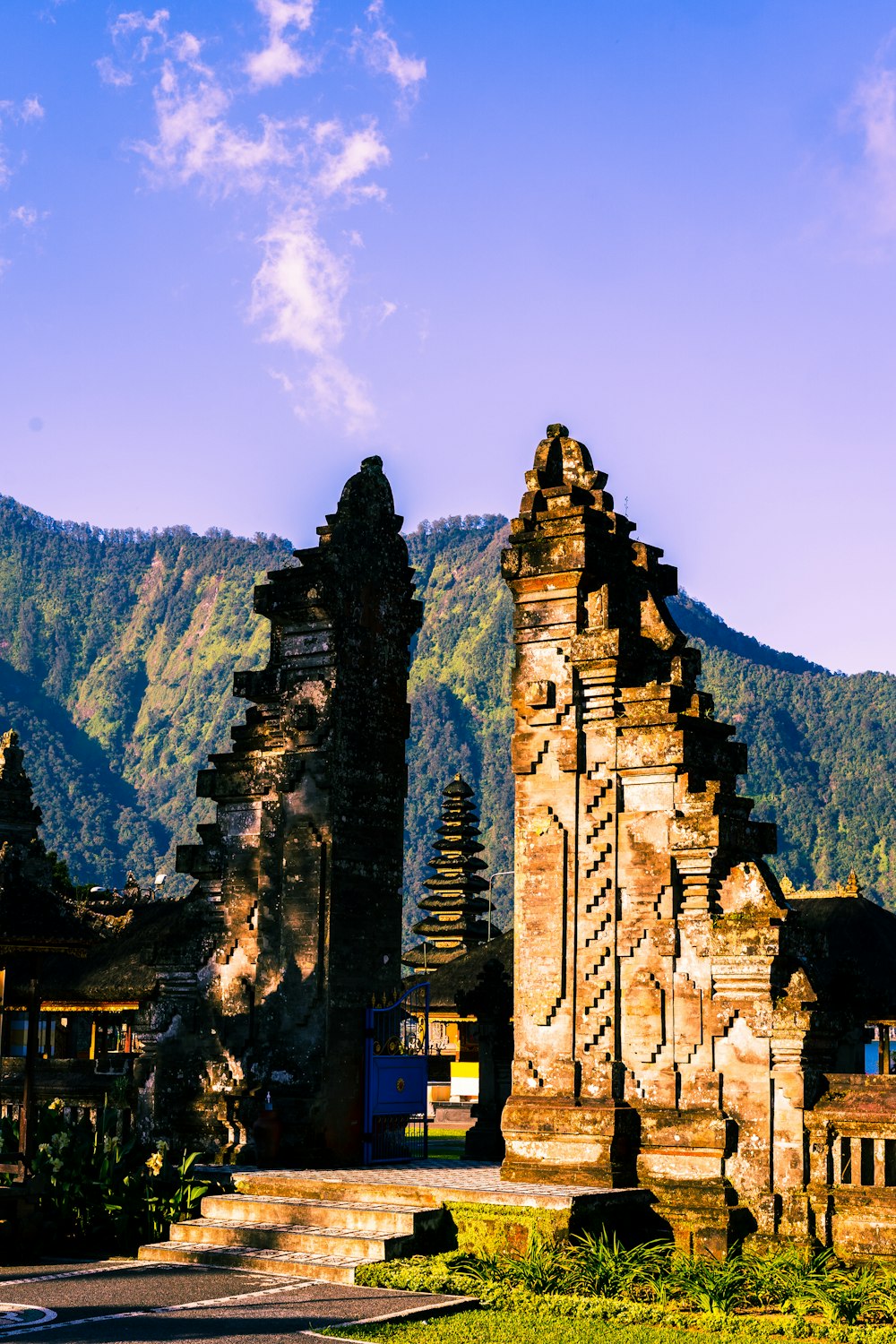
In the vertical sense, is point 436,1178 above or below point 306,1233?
above

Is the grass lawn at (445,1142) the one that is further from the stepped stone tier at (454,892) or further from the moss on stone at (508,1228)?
the stepped stone tier at (454,892)

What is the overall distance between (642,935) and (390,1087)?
3838 mm

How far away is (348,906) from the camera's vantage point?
17.3 metres

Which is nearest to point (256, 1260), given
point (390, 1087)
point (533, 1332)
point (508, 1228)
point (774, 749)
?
point (508, 1228)

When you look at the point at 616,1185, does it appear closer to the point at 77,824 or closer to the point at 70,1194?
the point at 70,1194

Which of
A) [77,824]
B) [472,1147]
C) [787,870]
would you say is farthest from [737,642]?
[472,1147]

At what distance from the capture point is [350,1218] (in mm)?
13836

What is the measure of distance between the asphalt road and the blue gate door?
3820 mm

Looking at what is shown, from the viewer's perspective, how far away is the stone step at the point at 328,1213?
44.4ft

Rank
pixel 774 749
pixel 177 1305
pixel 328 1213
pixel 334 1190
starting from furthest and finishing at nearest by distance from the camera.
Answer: pixel 774 749, pixel 334 1190, pixel 328 1213, pixel 177 1305

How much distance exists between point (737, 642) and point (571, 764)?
588ft

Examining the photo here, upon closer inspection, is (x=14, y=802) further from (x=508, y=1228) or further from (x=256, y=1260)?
(x=508, y=1228)

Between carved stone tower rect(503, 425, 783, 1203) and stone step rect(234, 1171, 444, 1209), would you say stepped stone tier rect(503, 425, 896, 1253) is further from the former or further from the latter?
stone step rect(234, 1171, 444, 1209)

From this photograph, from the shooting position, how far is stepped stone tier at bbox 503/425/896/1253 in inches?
550
